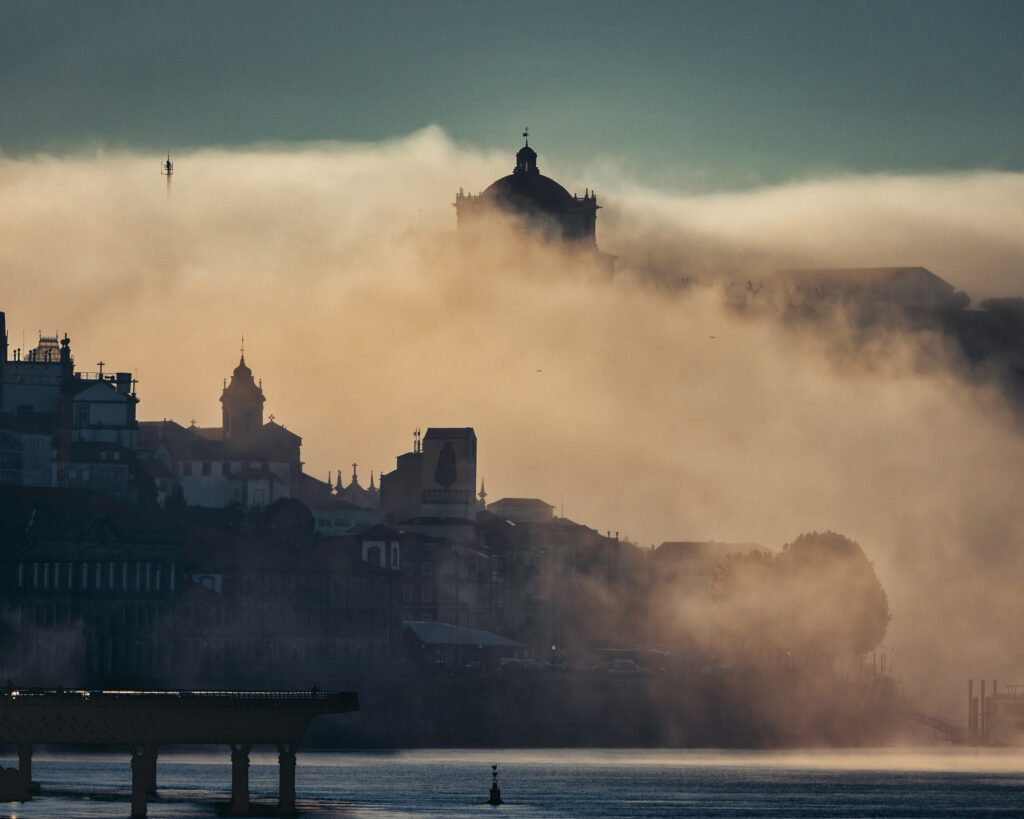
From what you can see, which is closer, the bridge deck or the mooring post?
the bridge deck

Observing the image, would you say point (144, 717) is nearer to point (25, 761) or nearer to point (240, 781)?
point (240, 781)

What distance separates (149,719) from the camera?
16288 cm

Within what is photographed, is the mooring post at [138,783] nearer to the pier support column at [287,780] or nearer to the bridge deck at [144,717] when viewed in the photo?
the bridge deck at [144,717]

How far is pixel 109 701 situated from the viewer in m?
163

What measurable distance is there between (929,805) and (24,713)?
2408 inches

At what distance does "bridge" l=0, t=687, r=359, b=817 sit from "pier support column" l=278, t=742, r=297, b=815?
1.17 m

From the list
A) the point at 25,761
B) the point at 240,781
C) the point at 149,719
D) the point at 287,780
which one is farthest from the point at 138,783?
the point at 25,761

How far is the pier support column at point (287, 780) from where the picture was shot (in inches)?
6565

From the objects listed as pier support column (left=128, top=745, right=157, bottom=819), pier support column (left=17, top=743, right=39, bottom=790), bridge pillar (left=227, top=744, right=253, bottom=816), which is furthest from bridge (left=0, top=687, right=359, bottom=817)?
pier support column (left=17, top=743, right=39, bottom=790)

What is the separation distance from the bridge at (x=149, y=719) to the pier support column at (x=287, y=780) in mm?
1171

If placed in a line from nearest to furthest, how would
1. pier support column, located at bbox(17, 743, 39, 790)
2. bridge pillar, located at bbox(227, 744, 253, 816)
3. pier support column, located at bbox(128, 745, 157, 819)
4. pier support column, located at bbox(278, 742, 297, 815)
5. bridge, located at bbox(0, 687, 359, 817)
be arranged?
pier support column, located at bbox(128, 745, 157, 819) → bridge, located at bbox(0, 687, 359, 817) → bridge pillar, located at bbox(227, 744, 253, 816) → pier support column, located at bbox(278, 742, 297, 815) → pier support column, located at bbox(17, 743, 39, 790)

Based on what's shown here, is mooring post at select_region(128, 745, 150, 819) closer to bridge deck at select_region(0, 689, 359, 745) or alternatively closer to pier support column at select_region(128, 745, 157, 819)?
pier support column at select_region(128, 745, 157, 819)

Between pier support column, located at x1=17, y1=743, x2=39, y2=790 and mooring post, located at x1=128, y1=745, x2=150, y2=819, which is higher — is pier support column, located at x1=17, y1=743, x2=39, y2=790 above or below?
above

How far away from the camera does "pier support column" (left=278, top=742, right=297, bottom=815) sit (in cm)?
16675
